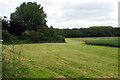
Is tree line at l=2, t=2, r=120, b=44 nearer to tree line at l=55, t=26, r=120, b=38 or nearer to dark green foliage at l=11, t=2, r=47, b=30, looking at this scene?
dark green foliage at l=11, t=2, r=47, b=30

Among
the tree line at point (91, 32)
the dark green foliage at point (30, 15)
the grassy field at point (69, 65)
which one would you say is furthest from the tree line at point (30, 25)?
the tree line at point (91, 32)

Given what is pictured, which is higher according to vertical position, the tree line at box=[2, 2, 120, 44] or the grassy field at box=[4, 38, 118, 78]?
the tree line at box=[2, 2, 120, 44]

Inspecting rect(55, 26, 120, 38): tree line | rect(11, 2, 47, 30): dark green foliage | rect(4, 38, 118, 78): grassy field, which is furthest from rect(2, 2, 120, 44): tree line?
rect(55, 26, 120, 38): tree line

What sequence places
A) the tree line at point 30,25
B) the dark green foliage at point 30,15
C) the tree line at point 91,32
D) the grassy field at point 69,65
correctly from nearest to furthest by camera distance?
the grassy field at point 69,65 → the tree line at point 30,25 → the dark green foliage at point 30,15 → the tree line at point 91,32

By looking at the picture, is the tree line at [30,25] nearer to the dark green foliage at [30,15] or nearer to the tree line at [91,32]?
the dark green foliage at [30,15]

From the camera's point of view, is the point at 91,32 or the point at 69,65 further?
the point at 91,32

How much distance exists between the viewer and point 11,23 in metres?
19.1

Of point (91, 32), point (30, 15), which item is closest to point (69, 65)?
point (30, 15)

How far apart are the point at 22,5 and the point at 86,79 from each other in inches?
1058

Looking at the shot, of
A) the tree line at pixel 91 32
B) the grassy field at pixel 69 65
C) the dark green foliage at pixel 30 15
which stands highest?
the dark green foliage at pixel 30 15

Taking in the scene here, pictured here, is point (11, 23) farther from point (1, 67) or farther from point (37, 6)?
point (1, 67)

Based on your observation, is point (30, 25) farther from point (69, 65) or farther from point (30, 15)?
point (69, 65)

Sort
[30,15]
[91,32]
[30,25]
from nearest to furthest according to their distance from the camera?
[30,15] → [30,25] → [91,32]

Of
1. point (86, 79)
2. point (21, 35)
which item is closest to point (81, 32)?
point (21, 35)
